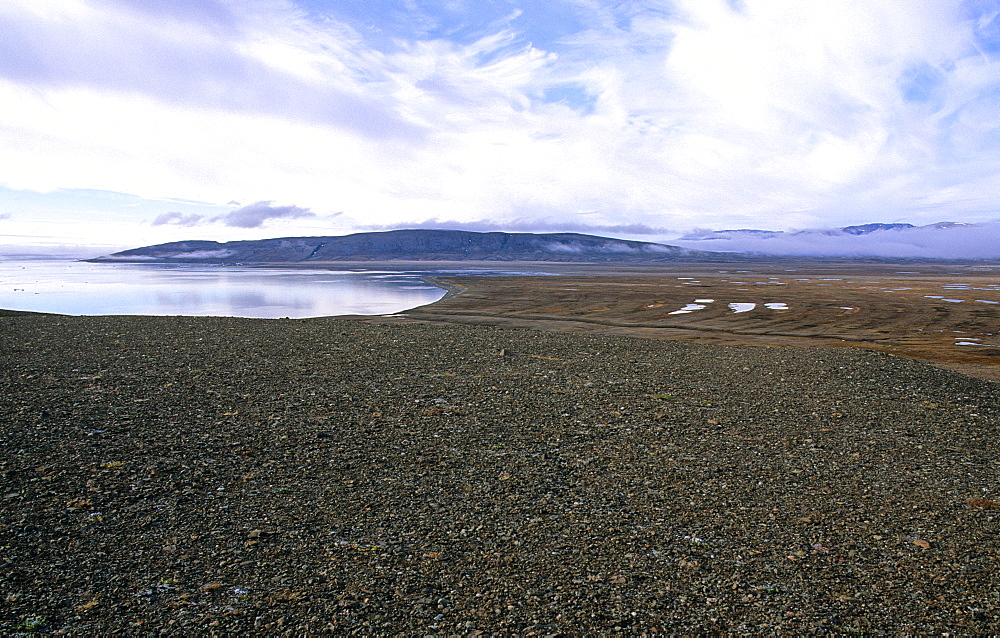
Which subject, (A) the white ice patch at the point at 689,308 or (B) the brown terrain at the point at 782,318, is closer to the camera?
(B) the brown terrain at the point at 782,318

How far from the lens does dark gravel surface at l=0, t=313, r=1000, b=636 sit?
4.11 meters

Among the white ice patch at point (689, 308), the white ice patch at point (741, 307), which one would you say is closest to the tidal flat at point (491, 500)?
the white ice patch at point (689, 308)

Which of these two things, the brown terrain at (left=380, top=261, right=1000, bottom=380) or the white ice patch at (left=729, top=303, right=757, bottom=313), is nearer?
the brown terrain at (left=380, top=261, right=1000, bottom=380)

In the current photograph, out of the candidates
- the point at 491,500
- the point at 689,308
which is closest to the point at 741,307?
the point at 689,308

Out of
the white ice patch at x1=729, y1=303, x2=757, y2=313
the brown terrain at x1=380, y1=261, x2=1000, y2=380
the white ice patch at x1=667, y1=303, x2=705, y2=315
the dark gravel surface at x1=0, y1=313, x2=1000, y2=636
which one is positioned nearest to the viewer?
the dark gravel surface at x1=0, y1=313, x2=1000, y2=636

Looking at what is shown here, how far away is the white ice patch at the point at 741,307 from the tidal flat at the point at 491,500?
64.6ft

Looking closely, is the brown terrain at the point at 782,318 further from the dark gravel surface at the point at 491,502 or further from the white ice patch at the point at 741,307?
the dark gravel surface at the point at 491,502

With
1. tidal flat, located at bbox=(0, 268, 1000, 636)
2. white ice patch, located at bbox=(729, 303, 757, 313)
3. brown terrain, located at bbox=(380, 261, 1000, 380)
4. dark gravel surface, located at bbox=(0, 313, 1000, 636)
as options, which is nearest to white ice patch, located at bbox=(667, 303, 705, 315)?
brown terrain, located at bbox=(380, 261, 1000, 380)

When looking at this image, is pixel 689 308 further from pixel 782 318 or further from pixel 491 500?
pixel 491 500

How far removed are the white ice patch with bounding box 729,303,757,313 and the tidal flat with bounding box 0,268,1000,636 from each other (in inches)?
776

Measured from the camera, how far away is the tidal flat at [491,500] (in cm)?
412

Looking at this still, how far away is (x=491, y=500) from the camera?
593 cm

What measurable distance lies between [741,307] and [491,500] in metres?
29.9

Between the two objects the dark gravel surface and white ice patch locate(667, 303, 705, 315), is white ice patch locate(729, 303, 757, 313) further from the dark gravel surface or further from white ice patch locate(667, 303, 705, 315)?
the dark gravel surface
